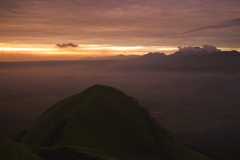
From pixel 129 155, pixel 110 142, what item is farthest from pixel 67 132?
pixel 129 155

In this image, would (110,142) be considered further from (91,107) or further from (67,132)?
(91,107)

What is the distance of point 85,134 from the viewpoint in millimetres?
80062

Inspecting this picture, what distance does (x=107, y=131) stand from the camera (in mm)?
89250

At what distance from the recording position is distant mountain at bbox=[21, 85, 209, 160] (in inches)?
3071

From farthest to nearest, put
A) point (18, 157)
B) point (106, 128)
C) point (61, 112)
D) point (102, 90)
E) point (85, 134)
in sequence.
Result: point (102, 90) < point (61, 112) < point (106, 128) < point (85, 134) < point (18, 157)

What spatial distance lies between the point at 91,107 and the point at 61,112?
19.1 meters

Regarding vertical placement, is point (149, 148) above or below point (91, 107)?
below

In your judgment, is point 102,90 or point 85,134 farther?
point 102,90

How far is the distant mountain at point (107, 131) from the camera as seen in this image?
78000 millimetres

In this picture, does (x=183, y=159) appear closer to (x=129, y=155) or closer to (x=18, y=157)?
(x=129, y=155)

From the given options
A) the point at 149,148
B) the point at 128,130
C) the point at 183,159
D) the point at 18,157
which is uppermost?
the point at 18,157

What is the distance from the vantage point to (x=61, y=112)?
115 metres

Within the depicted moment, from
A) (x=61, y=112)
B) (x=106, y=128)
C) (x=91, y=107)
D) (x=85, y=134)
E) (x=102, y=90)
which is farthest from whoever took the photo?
(x=102, y=90)

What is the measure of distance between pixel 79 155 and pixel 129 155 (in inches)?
1339
